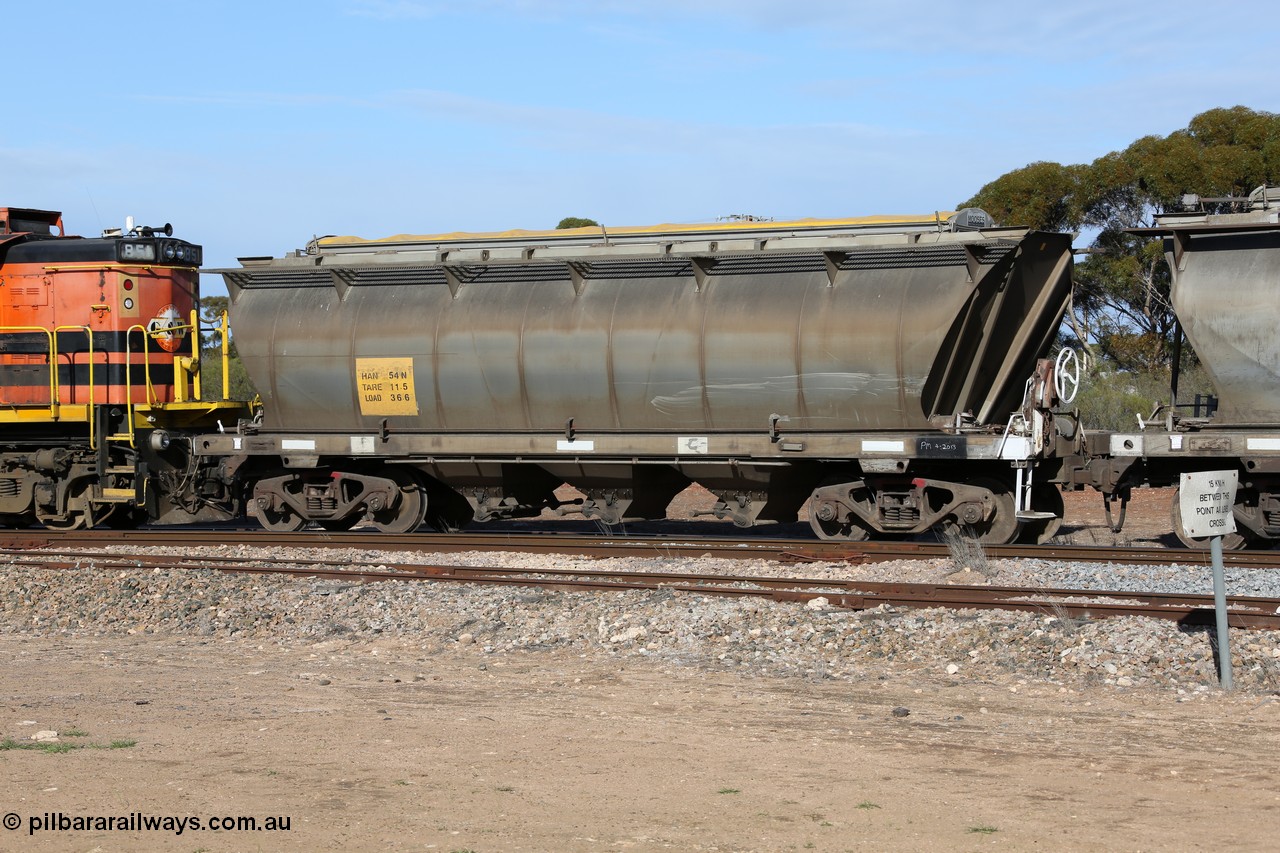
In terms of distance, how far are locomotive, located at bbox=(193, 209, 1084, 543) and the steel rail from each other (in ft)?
7.85

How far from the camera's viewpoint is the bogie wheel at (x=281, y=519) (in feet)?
57.7

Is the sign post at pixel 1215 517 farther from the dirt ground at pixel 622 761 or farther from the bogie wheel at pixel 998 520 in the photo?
the bogie wheel at pixel 998 520

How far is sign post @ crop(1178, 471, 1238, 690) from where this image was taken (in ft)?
29.2

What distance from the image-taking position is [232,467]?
17.4 meters

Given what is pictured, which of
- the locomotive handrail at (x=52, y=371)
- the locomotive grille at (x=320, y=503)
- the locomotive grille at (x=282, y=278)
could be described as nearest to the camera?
A: the locomotive grille at (x=282, y=278)

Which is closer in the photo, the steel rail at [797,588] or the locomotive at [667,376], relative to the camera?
the steel rail at [797,588]

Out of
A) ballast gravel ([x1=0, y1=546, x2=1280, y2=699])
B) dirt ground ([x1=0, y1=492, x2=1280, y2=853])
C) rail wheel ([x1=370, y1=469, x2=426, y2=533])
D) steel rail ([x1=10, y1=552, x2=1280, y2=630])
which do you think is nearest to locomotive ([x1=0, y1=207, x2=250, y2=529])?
rail wheel ([x1=370, y1=469, x2=426, y2=533])

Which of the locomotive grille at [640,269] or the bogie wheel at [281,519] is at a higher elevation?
the locomotive grille at [640,269]

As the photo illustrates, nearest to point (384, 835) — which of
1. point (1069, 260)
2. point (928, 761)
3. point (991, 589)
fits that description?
point (928, 761)

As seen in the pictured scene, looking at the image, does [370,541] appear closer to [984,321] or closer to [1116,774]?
[984,321]

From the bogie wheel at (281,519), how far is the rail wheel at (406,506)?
1.15 metres

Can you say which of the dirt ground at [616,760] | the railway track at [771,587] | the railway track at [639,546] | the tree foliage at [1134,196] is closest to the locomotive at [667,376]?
the railway track at [639,546]

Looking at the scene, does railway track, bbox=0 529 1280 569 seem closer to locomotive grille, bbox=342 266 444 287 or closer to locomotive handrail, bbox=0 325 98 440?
locomotive handrail, bbox=0 325 98 440

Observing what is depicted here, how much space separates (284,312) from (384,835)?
12109 mm
